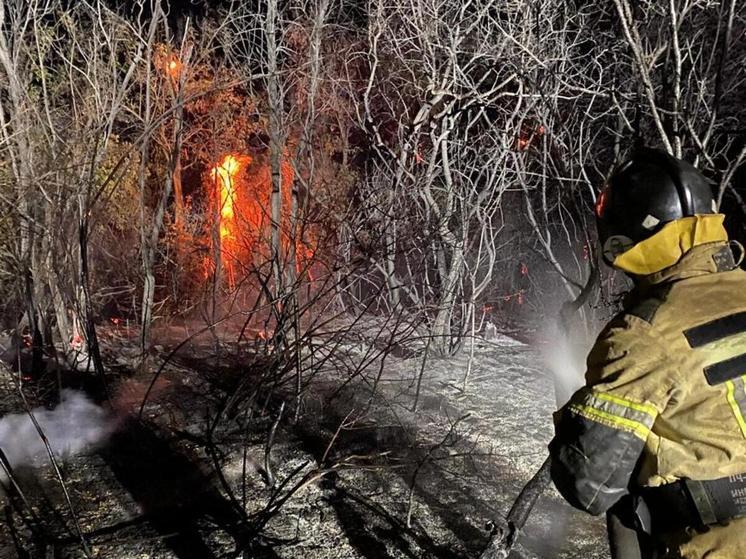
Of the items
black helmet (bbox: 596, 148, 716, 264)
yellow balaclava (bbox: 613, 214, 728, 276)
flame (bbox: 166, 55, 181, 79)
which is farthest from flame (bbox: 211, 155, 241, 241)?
yellow balaclava (bbox: 613, 214, 728, 276)

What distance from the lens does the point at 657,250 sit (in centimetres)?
173

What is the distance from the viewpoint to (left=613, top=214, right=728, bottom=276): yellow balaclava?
1702 mm

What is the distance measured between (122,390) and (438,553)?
5.06 metres

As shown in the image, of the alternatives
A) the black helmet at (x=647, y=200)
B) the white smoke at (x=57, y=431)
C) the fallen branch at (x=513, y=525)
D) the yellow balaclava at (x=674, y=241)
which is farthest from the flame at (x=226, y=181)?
the yellow balaclava at (x=674, y=241)

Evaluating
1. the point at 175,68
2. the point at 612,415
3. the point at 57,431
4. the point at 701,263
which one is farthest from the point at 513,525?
the point at 175,68

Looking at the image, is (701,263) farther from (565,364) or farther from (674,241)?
(565,364)

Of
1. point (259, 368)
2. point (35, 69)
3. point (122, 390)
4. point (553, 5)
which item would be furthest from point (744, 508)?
point (35, 69)

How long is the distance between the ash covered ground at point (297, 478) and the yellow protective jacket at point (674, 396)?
229 cm

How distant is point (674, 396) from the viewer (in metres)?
1.55

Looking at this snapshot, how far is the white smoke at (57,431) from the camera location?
5.41m

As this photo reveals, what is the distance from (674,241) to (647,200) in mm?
174

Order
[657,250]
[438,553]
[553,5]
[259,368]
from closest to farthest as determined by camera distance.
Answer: [657,250]
[438,553]
[259,368]
[553,5]

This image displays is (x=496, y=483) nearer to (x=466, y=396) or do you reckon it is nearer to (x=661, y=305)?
(x=466, y=396)

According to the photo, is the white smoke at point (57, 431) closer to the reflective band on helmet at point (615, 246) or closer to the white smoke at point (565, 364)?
the white smoke at point (565, 364)
